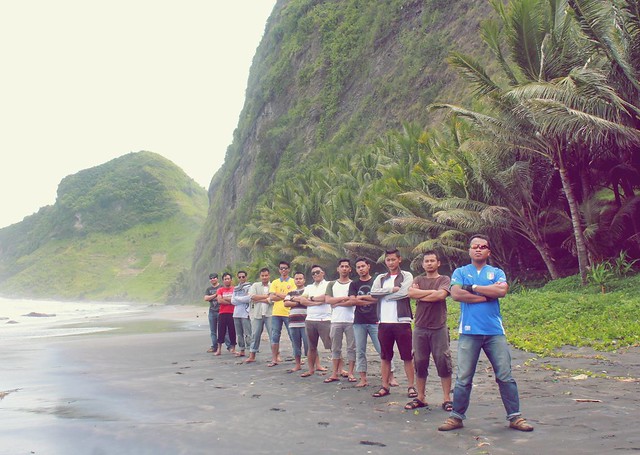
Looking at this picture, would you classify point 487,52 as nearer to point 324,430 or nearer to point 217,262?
point 324,430

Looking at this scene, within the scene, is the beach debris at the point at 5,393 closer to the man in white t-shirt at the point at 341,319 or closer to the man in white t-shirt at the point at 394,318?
the man in white t-shirt at the point at 341,319

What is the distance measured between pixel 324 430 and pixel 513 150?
13.2 metres

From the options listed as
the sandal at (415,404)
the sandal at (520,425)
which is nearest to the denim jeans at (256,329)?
the sandal at (415,404)

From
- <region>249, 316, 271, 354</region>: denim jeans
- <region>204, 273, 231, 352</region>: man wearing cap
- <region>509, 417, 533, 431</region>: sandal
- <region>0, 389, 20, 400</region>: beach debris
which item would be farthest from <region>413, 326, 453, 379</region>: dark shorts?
<region>204, 273, 231, 352</region>: man wearing cap

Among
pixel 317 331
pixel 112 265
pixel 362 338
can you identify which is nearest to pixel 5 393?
pixel 317 331

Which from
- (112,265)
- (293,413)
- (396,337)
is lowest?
(293,413)

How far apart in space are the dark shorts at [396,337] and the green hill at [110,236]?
98480mm

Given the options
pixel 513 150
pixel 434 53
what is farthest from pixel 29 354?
pixel 434 53

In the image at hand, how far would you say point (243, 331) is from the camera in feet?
39.0

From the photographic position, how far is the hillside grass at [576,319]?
31.6 feet

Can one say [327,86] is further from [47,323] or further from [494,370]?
[494,370]

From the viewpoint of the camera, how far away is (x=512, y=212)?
Result: 18.1m

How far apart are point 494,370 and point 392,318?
1822 millimetres

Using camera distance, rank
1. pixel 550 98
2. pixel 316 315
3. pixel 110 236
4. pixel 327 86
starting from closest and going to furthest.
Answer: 1. pixel 316 315
2. pixel 550 98
3. pixel 327 86
4. pixel 110 236
